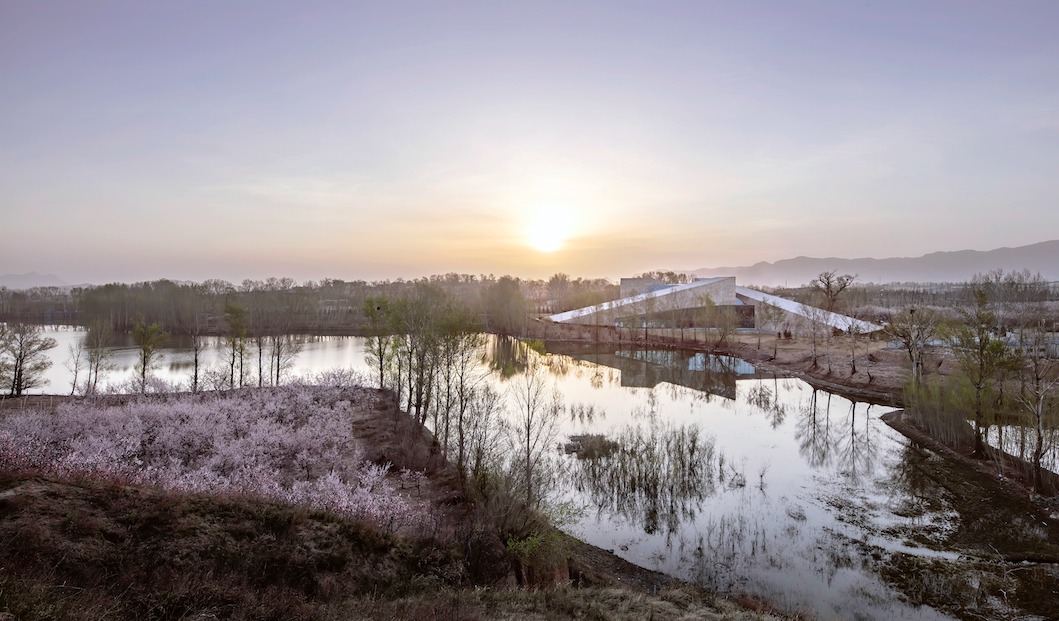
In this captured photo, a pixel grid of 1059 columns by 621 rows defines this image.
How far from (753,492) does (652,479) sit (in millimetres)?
2632

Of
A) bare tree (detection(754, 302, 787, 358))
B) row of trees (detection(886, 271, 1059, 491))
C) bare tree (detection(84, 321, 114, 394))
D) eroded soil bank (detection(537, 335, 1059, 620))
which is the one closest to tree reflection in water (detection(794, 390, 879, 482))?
eroded soil bank (detection(537, 335, 1059, 620))

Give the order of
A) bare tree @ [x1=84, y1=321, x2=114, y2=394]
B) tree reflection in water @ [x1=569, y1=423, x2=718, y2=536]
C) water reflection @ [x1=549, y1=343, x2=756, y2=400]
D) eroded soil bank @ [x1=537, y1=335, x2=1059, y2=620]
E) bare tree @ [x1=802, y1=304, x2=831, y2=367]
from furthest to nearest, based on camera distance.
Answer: bare tree @ [x1=802, y1=304, x2=831, y2=367]
water reflection @ [x1=549, y1=343, x2=756, y2=400]
bare tree @ [x1=84, y1=321, x2=114, y2=394]
tree reflection in water @ [x1=569, y1=423, x2=718, y2=536]
eroded soil bank @ [x1=537, y1=335, x2=1059, y2=620]

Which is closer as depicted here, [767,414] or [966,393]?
[966,393]

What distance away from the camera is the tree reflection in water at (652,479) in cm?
1282

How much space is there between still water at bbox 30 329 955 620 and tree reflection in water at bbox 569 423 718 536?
0.05 meters

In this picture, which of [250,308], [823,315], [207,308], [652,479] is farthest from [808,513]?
[207,308]

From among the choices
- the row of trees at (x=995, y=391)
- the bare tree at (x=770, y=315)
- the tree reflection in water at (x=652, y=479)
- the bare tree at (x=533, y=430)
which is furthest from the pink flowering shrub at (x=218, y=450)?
the bare tree at (x=770, y=315)

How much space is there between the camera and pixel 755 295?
55094mm

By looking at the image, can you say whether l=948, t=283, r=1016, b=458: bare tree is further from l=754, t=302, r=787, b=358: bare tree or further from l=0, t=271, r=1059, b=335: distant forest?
l=0, t=271, r=1059, b=335: distant forest

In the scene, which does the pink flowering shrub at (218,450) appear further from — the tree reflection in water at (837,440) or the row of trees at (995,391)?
the row of trees at (995,391)

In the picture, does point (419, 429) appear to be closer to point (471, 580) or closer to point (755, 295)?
point (471, 580)

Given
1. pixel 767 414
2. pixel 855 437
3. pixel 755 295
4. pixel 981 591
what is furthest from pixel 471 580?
pixel 755 295

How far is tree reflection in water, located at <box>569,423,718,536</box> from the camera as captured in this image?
12820mm

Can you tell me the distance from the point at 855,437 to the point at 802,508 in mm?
8145
